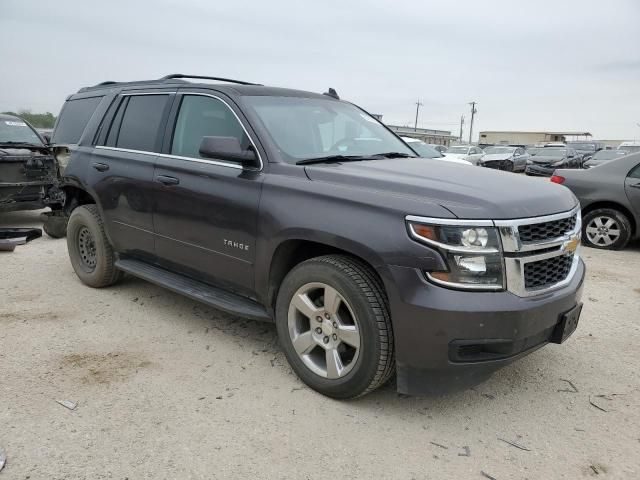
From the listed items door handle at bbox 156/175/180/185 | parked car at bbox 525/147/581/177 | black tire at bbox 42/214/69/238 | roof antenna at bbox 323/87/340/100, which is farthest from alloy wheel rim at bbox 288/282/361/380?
parked car at bbox 525/147/581/177

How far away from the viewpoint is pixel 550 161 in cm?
2378

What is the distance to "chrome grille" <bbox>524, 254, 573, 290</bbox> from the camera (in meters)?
2.62

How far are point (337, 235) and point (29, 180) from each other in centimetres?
668

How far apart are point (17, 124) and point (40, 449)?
7.66m

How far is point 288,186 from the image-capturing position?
3.10 m

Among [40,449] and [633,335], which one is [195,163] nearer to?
[40,449]

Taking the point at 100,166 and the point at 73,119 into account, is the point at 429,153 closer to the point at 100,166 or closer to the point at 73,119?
the point at 73,119

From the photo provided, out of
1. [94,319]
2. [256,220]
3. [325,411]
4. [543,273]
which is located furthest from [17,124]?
[543,273]

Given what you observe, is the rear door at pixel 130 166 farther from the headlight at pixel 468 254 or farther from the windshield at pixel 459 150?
the windshield at pixel 459 150

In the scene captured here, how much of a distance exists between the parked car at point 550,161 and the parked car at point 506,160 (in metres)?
1.21

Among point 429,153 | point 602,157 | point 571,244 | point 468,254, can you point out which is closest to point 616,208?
point 429,153

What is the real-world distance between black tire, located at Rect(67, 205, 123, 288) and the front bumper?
3.18m

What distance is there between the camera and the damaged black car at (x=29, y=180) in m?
7.34

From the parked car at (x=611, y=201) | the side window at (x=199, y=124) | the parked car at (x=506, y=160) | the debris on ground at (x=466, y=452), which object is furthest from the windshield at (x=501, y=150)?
the debris on ground at (x=466, y=452)
